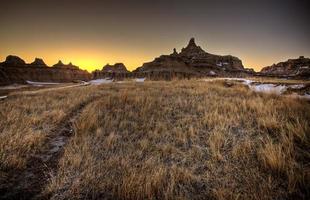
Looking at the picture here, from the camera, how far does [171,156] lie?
4316 millimetres

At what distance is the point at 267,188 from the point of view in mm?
2992

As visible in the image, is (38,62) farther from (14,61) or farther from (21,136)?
(21,136)

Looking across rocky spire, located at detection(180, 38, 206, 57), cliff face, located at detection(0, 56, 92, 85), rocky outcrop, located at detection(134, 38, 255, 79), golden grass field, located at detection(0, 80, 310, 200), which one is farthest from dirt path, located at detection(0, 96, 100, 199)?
rocky spire, located at detection(180, 38, 206, 57)

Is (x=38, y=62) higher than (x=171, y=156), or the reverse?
(x=38, y=62)

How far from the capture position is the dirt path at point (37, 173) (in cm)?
312

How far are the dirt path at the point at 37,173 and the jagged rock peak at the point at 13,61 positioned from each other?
181 metres

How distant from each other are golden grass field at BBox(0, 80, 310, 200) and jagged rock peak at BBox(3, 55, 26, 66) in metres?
180

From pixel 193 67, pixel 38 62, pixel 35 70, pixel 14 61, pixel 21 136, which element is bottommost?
pixel 21 136

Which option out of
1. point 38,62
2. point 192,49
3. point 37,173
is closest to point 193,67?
point 192,49

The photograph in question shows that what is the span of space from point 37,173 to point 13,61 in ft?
635

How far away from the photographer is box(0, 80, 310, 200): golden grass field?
3.12 m

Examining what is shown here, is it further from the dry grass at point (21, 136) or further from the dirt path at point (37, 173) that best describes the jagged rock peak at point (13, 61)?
the dirt path at point (37, 173)

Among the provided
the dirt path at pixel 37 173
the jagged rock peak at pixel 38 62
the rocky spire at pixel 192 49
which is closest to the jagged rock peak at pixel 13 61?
the jagged rock peak at pixel 38 62

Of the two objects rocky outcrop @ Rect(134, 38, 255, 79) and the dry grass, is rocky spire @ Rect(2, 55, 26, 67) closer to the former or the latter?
rocky outcrop @ Rect(134, 38, 255, 79)
